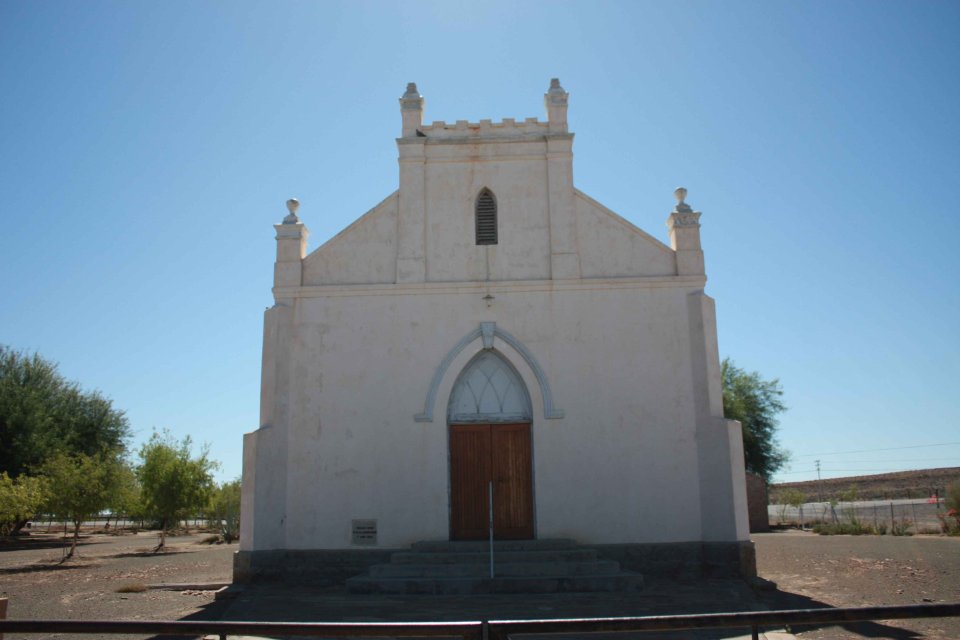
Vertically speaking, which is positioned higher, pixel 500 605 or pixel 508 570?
pixel 508 570

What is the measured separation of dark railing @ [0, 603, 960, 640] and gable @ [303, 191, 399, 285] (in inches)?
439

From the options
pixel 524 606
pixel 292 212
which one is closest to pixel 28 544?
pixel 292 212

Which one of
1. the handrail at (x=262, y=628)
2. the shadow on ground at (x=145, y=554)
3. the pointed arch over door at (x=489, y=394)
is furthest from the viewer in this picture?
the shadow on ground at (x=145, y=554)

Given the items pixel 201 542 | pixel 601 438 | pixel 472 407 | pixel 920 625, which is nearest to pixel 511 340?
pixel 472 407

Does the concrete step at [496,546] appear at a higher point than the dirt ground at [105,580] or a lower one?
higher

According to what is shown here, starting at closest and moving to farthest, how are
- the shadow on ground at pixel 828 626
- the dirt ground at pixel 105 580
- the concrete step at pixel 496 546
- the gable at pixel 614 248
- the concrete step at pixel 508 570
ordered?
the shadow on ground at pixel 828 626
the dirt ground at pixel 105 580
the concrete step at pixel 508 570
the concrete step at pixel 496 546
the gable at pixel 614 248

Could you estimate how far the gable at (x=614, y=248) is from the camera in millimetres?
15070

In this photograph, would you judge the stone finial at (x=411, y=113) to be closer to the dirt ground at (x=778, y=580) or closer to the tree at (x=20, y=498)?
the dirt ground at (x=778, y=580)

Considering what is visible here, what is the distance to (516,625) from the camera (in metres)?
4.16

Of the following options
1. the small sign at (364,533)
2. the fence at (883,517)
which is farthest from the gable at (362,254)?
the fence at (883,517)

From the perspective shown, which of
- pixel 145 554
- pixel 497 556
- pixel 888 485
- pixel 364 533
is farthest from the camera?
pixel 888 485

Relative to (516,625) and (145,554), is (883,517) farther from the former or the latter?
(516,625)

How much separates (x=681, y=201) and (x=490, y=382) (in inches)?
222

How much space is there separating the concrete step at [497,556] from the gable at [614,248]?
5.49 meters
